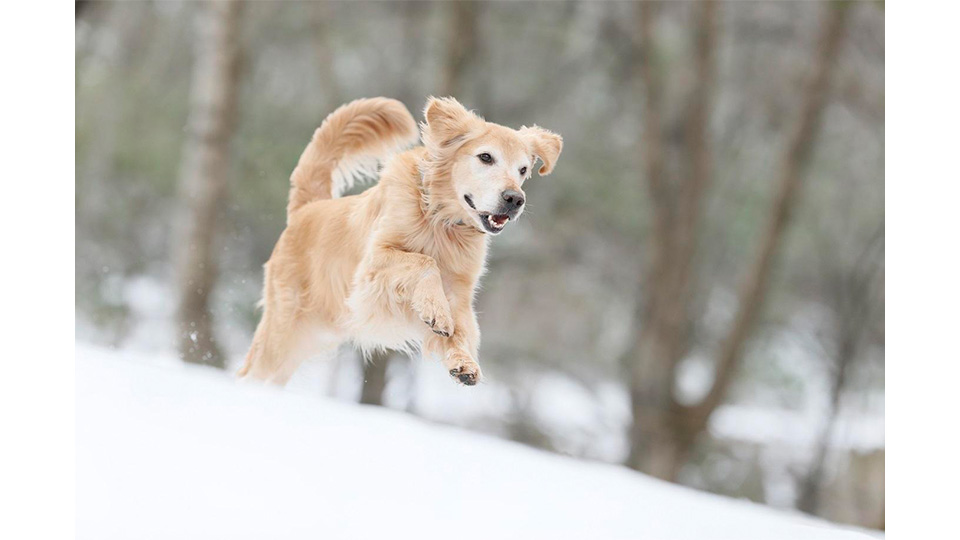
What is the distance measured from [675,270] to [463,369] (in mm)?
2741

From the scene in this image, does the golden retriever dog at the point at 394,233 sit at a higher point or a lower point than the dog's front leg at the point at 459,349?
higher

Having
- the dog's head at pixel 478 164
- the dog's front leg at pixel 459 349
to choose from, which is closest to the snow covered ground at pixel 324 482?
the dog's front leg at pixel 459 349

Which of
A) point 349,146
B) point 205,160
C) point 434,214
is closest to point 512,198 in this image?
point 434,214

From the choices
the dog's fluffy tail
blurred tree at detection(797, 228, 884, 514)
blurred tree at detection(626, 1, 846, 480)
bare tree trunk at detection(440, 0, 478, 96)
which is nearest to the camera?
the dog's fluffy tail

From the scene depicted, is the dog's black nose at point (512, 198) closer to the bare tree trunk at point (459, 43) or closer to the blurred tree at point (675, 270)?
the bare tree trunk at point (459, 43)

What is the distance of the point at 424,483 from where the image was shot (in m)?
2.16

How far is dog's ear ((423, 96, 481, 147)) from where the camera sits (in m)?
1.63

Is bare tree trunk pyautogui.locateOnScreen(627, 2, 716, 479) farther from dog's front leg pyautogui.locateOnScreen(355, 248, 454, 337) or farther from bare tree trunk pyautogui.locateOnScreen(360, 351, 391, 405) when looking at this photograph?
dog's front leg pyautogui.locateOnScreen(355, 248, 454, 337)

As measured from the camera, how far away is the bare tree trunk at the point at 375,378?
6.29 ft

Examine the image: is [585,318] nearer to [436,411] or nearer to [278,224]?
[436,411]

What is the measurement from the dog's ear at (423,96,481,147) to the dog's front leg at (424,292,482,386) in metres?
0.29

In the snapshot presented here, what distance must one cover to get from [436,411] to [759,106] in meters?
2.25

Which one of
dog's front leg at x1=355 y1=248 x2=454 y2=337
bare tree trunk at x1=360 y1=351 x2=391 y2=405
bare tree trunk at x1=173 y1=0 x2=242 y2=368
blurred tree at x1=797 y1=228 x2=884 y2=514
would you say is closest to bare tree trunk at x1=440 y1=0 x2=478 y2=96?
bare tree trunk at x1=173 y1=0 x2=242 y2=368

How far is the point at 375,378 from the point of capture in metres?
2.15
